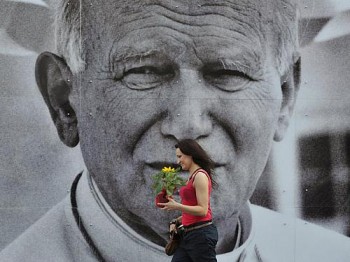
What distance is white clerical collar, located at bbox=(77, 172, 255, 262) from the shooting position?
692 cm

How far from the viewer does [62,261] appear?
689 cm

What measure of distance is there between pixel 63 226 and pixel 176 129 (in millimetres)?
1101

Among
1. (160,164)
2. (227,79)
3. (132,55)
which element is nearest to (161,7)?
(132,55)

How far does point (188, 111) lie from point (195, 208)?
1.55 metres

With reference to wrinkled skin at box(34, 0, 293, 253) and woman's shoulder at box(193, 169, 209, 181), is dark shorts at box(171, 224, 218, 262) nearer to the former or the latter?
woman's shoulder at box(193, 169, 209, 181)

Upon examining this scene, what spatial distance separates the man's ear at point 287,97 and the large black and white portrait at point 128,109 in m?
0.02

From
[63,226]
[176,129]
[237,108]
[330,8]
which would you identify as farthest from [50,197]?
[330,8]

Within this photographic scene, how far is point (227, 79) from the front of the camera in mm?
6887

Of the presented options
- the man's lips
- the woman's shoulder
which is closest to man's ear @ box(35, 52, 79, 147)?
the man's lips

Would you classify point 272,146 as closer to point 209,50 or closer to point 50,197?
point 209,50

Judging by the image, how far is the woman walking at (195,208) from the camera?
5.33m

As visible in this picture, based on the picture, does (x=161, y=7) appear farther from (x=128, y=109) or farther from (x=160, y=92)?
(x=128, y=109)

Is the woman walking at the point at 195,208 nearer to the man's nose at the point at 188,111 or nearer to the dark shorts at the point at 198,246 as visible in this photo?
the dark shorts at the point at 198,246

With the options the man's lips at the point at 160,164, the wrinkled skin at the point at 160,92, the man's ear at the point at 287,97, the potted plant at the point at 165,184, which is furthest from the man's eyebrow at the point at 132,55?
the potted plant at the point at 165,184
